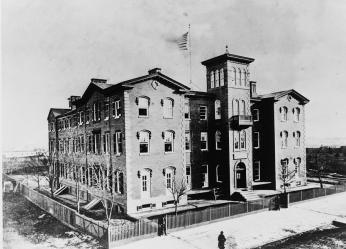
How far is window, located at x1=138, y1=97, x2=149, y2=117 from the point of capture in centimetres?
2581

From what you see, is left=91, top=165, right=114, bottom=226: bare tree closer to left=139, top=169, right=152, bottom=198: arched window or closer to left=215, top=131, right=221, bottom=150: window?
left=139, top=169, right=152, bottom=198: arched window

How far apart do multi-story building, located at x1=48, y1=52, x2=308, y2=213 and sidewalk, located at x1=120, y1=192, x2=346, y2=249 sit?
5134 millimetres

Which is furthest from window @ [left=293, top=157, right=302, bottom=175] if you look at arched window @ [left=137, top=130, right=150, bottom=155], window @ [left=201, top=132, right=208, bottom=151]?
arched window @ [left=137, top=130, right=150, bottom=155]

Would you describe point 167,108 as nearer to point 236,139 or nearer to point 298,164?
point 236,139

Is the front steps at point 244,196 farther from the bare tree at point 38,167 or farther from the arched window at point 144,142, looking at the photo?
the bare tree at point 38,167

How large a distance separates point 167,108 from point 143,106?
93.5 inches

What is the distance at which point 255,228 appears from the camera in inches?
862

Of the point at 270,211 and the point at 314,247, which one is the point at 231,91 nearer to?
the point at 270,211

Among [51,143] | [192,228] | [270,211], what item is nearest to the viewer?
[192,228]

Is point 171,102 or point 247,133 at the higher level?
point 171,102

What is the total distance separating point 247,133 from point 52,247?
20.8m

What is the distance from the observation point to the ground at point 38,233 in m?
19.6

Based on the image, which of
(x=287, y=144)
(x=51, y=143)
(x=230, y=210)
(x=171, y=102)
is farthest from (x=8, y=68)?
(x=287, y=144)

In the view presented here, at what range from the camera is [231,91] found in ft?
101
